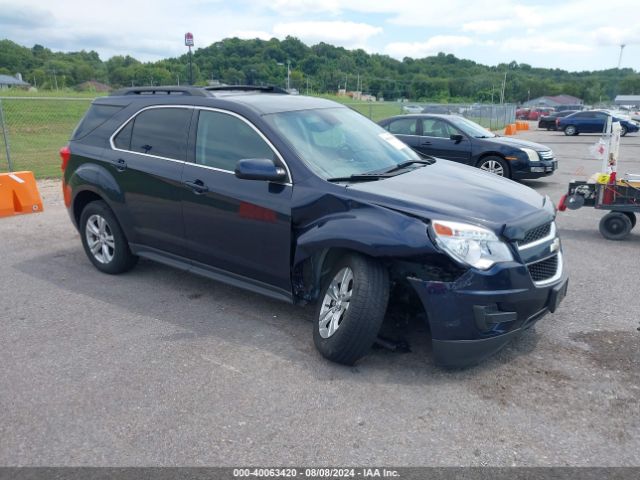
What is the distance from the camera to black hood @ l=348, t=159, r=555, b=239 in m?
3.57

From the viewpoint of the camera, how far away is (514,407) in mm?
3307

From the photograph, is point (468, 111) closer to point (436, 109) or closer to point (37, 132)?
point (436, 109)

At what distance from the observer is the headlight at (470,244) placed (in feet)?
11.2

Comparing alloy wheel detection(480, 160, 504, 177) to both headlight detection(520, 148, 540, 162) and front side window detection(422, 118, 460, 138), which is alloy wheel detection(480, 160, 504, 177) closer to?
headlight detection(520, 148, 540, 162)

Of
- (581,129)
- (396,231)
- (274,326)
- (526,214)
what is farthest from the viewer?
(581,129)

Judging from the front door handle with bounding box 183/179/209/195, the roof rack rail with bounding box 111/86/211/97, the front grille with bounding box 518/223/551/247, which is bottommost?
the front grille with bounding box 518/223/551/247

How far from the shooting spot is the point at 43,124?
877 inches

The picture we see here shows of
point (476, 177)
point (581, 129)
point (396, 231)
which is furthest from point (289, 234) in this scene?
point (581, 129)

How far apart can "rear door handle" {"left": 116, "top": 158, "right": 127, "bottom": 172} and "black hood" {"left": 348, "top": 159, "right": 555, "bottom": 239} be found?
8.02ft

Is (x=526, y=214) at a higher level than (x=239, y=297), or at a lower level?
higher

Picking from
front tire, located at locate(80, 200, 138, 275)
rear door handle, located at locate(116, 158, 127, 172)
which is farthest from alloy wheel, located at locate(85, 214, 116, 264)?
rear door handle, located at locate(116, 158, 127, 172)

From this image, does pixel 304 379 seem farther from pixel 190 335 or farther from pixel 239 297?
pixel 239 297

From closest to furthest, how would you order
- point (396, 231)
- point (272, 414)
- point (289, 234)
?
point (272, 414), point (396, 231), point (289, 234)

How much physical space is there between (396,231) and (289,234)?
91cm
